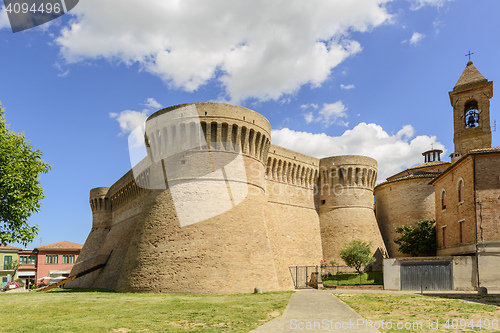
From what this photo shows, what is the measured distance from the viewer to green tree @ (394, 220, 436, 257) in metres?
35.9

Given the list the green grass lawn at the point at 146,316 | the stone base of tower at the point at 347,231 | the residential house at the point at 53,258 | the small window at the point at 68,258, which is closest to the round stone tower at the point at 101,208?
the residential house at the point at 53,258

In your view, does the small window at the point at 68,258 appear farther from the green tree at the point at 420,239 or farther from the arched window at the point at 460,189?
the arched window at the point at 460,189

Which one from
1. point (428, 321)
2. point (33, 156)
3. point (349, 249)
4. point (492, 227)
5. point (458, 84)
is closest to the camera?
point (428, 321)

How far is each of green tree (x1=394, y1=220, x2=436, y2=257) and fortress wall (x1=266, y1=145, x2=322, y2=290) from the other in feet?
27.1

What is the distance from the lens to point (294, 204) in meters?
39.4

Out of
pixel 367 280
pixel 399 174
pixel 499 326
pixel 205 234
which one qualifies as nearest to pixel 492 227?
pixel 367 280

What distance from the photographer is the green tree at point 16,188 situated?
2131 cm

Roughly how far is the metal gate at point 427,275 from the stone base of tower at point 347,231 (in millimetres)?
11507

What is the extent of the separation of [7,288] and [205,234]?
34025 mm

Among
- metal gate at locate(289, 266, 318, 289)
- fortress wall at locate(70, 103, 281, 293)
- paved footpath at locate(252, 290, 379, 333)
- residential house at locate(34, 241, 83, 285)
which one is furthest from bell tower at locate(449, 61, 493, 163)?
residential house at locate(34, 241, 83, 285)

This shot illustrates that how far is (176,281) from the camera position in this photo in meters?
24.6

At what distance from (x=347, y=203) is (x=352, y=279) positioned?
9.33 metres

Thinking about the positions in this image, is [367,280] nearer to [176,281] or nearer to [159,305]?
[176,281]

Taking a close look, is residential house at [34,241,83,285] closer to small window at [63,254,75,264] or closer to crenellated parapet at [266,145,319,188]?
small window at [63,254,75,264]
